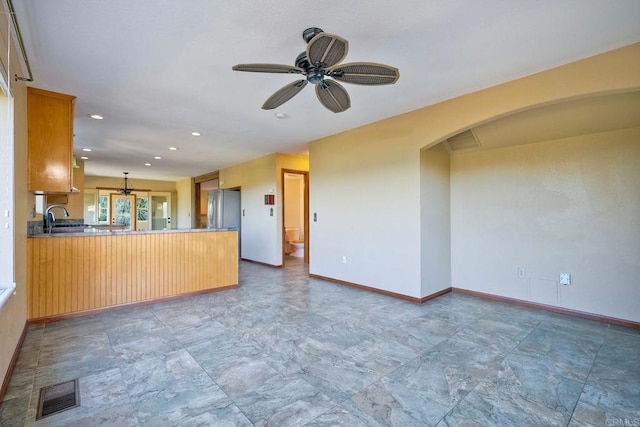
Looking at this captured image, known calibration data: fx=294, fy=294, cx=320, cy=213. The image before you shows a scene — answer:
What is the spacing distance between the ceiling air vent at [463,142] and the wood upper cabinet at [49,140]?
4897mm

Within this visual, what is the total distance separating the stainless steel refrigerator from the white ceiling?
377 centimetres

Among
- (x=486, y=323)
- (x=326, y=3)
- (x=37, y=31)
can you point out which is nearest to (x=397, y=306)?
(x=486, y=323)

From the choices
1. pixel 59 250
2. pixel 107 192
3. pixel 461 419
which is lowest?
pixel 461 419

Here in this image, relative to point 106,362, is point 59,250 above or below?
above

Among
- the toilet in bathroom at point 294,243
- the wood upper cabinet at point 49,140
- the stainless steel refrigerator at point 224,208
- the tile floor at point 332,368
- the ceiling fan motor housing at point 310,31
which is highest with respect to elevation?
the ceiling fan motor housing at point 310,31

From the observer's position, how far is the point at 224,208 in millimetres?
7648

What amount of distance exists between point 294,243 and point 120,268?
518 cm

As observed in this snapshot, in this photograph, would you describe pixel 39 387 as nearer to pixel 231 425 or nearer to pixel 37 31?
pixel 231 425

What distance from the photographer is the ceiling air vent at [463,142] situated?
411 centimetres

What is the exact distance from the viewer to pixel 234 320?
3371 mm

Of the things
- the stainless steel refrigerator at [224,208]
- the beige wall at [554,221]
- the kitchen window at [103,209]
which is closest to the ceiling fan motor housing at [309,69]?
the beige wall at [554,221]

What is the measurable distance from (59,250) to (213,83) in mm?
2620

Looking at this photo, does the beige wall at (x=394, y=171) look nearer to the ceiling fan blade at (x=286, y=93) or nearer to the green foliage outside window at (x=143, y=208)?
the ceiling fan blade at (x=286, y=93)

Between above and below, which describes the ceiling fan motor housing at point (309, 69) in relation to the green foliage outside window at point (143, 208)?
above
